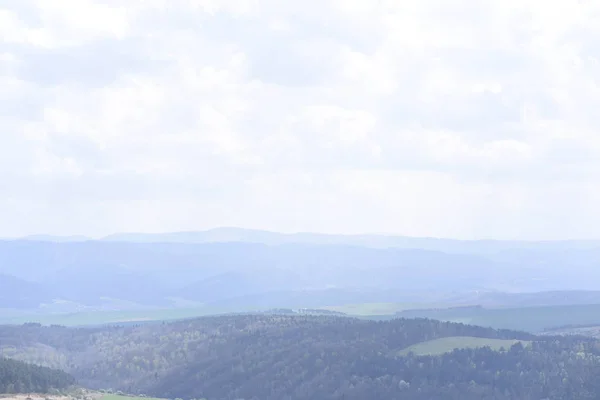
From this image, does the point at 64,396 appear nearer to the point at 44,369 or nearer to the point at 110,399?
the point at 110,399

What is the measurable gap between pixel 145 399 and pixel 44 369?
20962 mm

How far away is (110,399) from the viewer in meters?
185

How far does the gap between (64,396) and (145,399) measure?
2620 centimetres

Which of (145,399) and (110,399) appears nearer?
(110,399)

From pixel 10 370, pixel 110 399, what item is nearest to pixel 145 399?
pixel 110 399

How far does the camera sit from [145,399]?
19938 cm

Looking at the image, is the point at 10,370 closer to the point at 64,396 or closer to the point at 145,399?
the point at 64,396

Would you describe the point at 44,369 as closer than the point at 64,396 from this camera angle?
No

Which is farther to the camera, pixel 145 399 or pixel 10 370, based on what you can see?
pixel 145 399

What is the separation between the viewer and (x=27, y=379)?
177m

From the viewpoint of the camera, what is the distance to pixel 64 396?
577 feet

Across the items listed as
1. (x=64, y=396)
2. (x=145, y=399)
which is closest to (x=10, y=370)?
(x=64, y=396)

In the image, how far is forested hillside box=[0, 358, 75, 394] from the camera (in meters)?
170

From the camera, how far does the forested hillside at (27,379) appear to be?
559 feet
